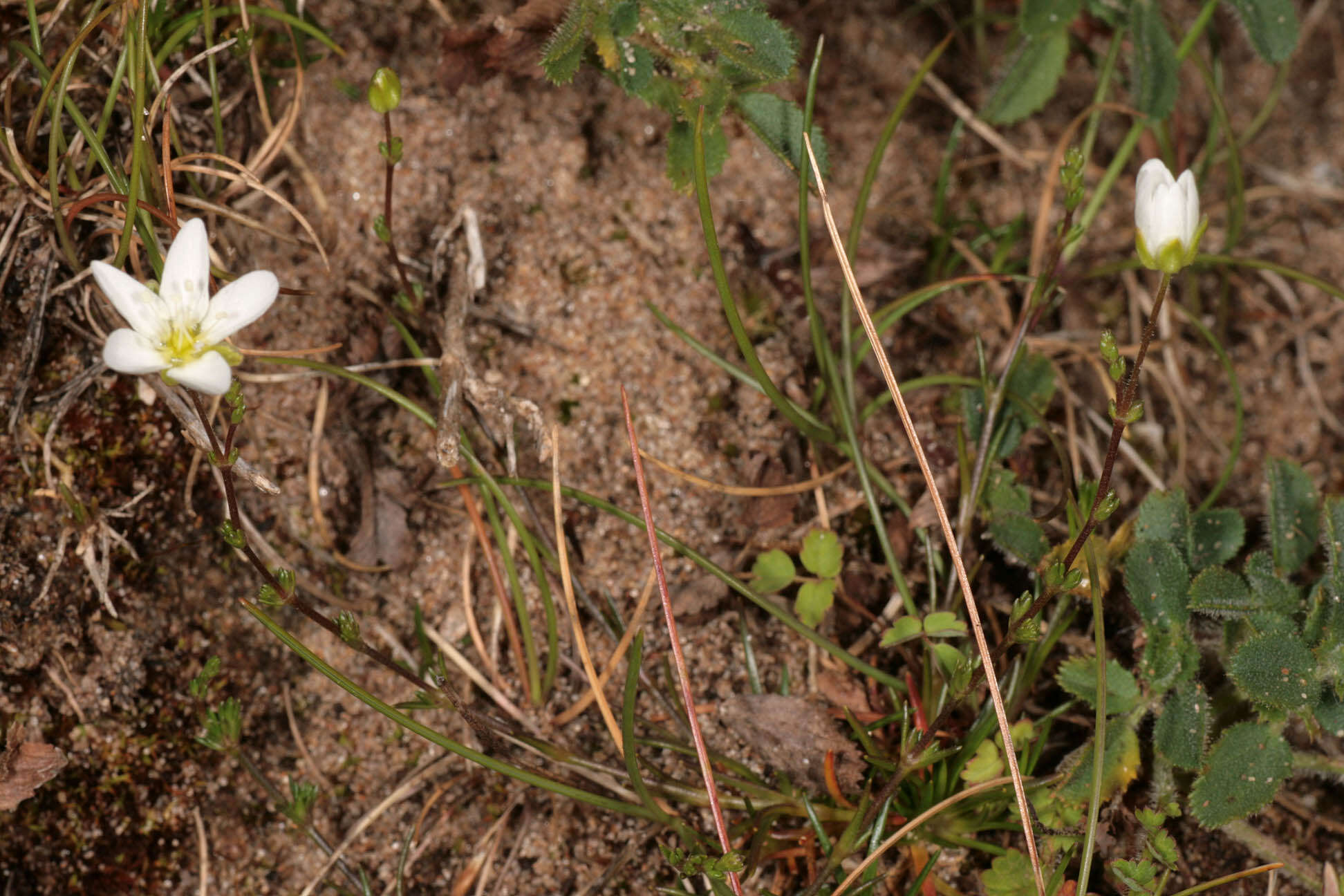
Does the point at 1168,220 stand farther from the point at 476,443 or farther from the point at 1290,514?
the point at 476,443

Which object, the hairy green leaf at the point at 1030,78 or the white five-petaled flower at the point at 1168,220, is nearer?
the white five-petaled flower at the point at 1168,220

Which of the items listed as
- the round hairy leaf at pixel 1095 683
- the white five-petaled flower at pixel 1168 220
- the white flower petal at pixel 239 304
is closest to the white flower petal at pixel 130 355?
the white flower petal at pixel 239 304

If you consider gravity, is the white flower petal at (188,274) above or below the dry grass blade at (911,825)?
above

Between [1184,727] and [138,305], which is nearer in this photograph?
[138,305]

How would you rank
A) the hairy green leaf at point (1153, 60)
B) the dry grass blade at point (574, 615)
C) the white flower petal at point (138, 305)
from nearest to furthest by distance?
the white flower petal at point (138, 305) < the dry grass blade at point (574, 615) < the hairy green leaf at point (1153, 60)

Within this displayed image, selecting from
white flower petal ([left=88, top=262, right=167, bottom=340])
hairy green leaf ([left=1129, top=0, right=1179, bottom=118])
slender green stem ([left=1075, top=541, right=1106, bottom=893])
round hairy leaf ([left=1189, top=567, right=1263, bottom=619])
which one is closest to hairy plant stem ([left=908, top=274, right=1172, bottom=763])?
slender green stem ([left=1075, top=541, right=1106, bottom=893])

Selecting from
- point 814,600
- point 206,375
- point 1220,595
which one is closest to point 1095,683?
point 1220,595

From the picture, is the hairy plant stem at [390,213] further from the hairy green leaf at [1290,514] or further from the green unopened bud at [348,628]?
the hairy green leaf at [1290,514]

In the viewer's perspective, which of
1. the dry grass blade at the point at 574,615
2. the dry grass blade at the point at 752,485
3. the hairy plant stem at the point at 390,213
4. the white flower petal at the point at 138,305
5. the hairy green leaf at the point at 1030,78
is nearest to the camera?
the white flower petal at the point at 138,305
